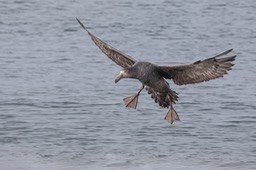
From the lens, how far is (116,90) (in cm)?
2403

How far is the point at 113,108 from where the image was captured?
22.2 m

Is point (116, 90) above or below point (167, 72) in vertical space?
below

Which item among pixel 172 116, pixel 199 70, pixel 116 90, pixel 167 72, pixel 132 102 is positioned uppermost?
pixel 199 70

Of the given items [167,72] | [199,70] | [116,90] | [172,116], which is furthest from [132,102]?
[116,90]

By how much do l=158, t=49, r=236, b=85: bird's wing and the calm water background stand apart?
4.29 m

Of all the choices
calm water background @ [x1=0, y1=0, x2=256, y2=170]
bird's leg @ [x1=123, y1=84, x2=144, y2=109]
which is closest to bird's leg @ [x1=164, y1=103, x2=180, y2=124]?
bird's leg @ [x1=123, y1=84, x2=144, y2=109]

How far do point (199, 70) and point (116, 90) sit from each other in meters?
10.6

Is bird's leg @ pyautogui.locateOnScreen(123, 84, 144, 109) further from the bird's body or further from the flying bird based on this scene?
the bird's body

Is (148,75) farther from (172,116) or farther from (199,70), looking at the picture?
(172,116)

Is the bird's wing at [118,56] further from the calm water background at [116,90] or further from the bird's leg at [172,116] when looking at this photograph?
the calm water background at [116,90]

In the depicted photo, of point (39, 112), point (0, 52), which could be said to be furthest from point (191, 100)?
point (0, 52)

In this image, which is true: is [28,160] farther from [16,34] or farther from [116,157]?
[16,34]

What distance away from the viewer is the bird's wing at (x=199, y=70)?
1316 centimetres

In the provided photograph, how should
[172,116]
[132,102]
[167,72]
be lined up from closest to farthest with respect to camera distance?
[167,72] < [172,116] < [132,102]
